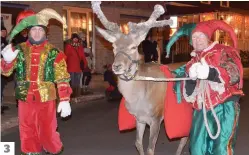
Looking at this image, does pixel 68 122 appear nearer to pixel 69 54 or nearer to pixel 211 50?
pixel 69 54

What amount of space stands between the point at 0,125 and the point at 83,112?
327 cm

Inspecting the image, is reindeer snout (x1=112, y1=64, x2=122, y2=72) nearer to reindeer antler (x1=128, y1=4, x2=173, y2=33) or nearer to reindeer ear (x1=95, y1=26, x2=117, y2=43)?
reindeer ear (x1=95, y1=26, x2=117, y2=43)

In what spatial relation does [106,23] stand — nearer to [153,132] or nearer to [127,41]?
[127,41]

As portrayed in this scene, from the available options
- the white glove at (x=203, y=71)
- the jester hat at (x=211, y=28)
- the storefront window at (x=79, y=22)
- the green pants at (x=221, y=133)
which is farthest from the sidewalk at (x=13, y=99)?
the white glove at (x=203, y=71)

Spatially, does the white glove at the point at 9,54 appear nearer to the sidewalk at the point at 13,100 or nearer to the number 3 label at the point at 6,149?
the number 3 label at the point at 6,149

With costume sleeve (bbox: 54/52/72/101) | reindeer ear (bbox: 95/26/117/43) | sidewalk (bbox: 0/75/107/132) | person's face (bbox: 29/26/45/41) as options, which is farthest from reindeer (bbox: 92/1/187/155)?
sidewalk (bbox: 0/75/107/132)

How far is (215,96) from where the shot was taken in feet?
16.1

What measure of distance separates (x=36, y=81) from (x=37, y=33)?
62 cm

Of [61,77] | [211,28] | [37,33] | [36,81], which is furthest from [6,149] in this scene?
[211,28]

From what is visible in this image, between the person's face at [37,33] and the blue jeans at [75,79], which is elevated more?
the person's face at [37,33]

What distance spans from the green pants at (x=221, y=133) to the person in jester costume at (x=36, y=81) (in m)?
1.76

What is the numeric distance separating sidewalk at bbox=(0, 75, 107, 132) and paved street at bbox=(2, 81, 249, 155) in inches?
14.1

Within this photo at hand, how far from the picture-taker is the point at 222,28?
Result: 5.31 metres

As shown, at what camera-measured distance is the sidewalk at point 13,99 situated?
33.5 feet
